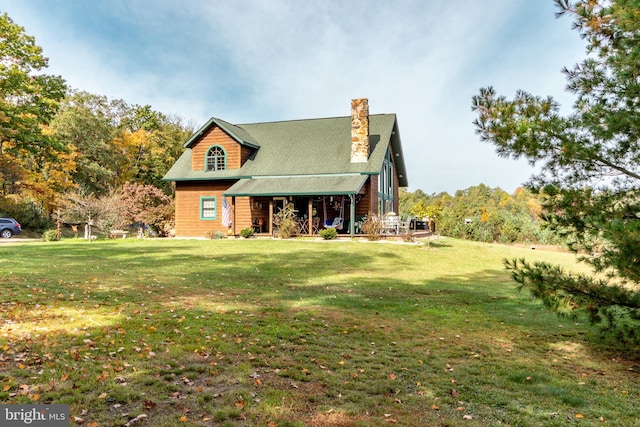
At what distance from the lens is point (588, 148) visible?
14.9ft

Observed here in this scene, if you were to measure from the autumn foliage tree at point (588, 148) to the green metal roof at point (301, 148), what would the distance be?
53.9 ft

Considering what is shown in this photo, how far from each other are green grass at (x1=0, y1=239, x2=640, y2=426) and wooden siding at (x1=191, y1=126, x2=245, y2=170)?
15.4 m

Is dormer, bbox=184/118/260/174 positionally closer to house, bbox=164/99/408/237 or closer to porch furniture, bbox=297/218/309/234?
house, bbox=164/99/408/237

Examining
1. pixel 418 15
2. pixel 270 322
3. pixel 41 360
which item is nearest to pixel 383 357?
pixel 270 322

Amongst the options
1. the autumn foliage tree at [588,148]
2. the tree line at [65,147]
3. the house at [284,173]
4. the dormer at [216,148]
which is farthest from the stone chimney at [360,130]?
the autumn foliage tree at [588,148]

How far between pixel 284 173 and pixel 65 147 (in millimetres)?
11210

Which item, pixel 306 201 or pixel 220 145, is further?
pixel 220 145

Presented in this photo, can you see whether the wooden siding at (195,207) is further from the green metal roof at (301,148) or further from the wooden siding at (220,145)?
the wooden siding at (220,145)

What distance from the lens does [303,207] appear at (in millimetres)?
23703

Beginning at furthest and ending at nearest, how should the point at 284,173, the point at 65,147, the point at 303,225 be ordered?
1. the point at 284,173
2. the point at 303,225
3. the point at 65,147

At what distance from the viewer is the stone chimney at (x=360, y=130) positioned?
73.6ft

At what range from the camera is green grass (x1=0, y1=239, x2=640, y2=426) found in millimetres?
3328

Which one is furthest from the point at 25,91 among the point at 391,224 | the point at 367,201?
the point at 391,224

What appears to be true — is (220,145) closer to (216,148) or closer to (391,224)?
(216,148)
